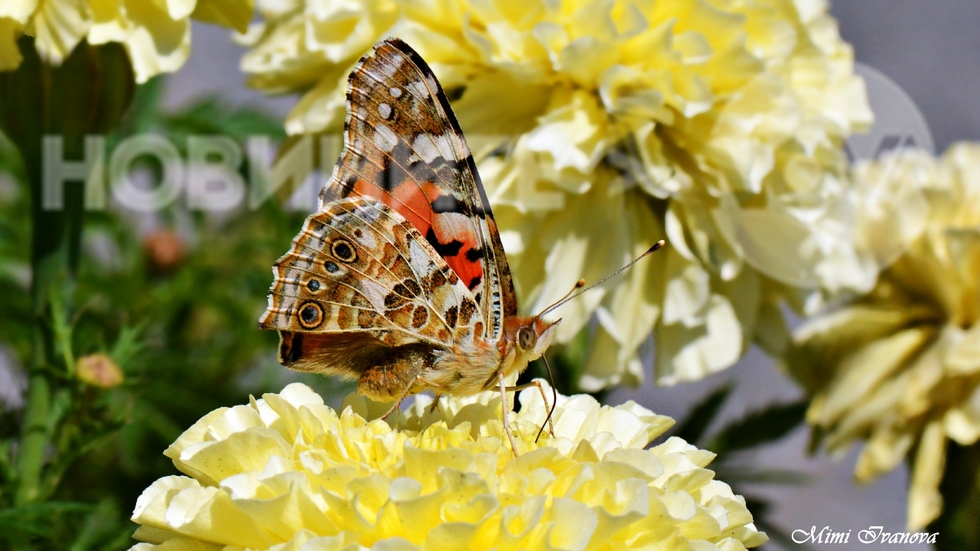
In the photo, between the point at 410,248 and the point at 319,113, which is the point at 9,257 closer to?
the point at 319,113

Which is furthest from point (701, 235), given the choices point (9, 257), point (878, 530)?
point (9, 257)

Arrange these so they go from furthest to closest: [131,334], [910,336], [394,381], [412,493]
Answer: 1. [910,336]
2. [131,334]
3. [394,381]
4. [412,493]

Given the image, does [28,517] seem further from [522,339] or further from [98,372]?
[522,339]

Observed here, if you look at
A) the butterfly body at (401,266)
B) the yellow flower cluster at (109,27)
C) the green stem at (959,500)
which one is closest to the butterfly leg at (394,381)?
the butterfly body at (401,266)

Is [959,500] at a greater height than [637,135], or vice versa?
[637,135]

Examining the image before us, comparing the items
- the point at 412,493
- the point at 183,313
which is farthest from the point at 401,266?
the point at 183,313

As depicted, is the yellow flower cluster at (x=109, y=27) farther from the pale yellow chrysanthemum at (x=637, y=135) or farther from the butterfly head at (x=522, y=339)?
the butterfly head at (x=522, y=339)
